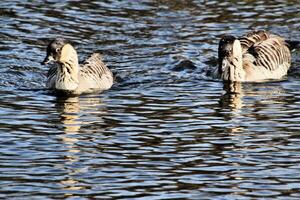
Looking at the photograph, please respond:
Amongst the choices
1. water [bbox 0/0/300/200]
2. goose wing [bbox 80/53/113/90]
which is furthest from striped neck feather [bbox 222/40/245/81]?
goose wing [bbox 80/53/113/90]

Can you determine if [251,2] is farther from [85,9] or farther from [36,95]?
[36,95]

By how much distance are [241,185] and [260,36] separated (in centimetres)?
1012

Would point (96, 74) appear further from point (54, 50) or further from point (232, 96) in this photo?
point (232, 96)

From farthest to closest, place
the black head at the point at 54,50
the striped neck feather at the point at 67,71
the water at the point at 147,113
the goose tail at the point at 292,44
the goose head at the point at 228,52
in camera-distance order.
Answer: the goose tail at the point at 292,44, the goose head at the point at 228,52, the striped neck feather at the point at 67,71, the black head at the point at 54,50, the water at the point at 147,113

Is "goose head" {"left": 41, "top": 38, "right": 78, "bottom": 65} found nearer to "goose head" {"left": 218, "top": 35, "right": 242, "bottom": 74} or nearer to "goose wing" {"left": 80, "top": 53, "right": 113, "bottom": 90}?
"goose wing" {"left": 80, "top": 53, "right": 113, "bottom": 90}

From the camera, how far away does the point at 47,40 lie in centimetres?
2197

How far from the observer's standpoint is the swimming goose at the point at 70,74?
60.0 ft

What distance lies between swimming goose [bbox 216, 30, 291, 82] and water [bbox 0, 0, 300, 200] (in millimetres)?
418

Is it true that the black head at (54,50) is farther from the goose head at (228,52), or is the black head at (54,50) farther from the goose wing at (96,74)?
the goose head at (228,52)

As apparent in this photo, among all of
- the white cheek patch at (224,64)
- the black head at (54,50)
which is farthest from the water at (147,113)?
the black head at (54,50)

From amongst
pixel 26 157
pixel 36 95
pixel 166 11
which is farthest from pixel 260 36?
pixel 26 157

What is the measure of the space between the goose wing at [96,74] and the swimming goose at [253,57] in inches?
88.4

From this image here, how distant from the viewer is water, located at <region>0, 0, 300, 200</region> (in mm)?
11500

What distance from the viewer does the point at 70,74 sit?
1856 cm
